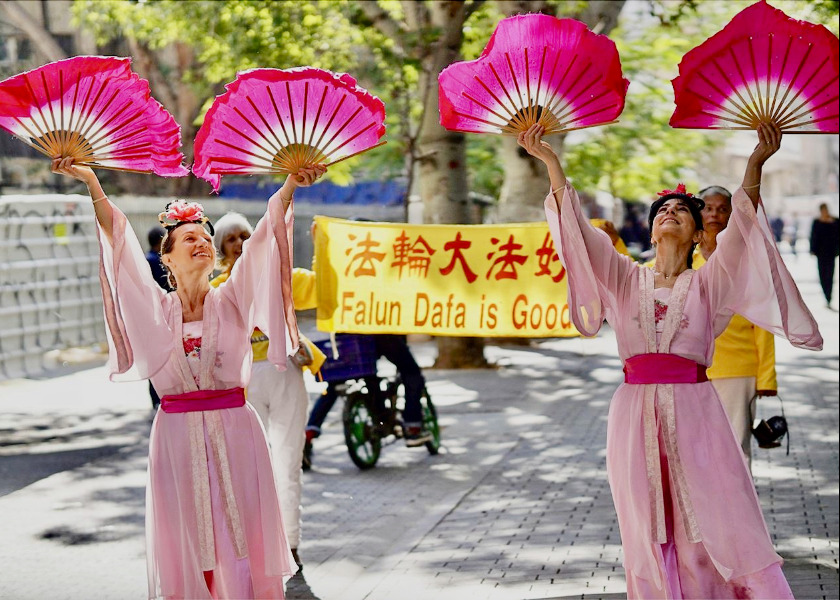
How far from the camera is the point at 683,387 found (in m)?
5.15

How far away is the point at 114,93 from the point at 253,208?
21.0m

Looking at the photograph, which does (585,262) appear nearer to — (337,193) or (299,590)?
(299,590)

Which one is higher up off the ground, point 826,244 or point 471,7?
point 471,7

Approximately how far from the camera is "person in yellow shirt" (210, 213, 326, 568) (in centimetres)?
718

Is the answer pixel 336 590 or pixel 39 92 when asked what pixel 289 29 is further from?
pixel 39 92

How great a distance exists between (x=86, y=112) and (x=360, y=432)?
592cm

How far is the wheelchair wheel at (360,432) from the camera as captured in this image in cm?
1030

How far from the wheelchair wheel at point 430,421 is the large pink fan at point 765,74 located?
6.06 m

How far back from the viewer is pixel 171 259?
5230mm

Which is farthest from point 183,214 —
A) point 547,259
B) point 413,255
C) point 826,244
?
point 826,244

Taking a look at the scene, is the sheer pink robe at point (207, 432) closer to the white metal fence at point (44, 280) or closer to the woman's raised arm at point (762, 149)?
the woman's raised arm at point (762, 149)

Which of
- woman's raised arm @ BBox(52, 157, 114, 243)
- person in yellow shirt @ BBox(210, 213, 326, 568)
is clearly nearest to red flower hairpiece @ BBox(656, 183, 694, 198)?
woman's raised arm @ BBox(52, 157, 114, 243)

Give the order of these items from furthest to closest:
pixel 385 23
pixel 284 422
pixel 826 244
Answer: pixel 826 244 < pixel 385 23 < pixel 284 422

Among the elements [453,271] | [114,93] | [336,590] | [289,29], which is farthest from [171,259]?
[289,29]
